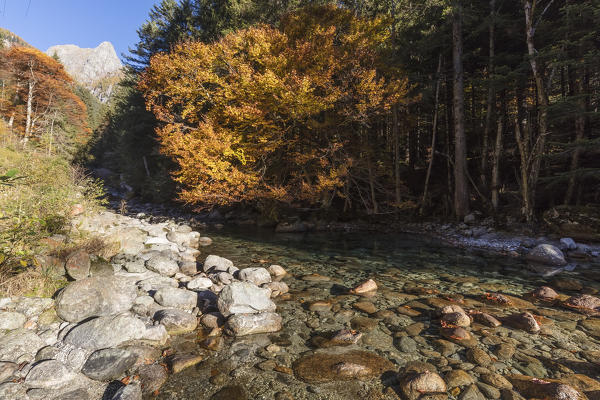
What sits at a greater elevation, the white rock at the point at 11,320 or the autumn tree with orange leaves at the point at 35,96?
the autumn tree with orange leaves at the point at 35,96

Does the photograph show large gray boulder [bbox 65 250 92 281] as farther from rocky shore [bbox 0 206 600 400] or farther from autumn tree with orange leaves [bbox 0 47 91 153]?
autumn tree with orange leaves [bbox 0 47 91 153]

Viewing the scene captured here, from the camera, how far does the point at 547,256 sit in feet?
24.5

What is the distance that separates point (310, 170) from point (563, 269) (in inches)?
404

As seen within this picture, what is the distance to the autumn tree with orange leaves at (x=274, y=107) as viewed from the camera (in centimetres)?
1190

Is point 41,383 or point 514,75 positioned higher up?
point 514,75

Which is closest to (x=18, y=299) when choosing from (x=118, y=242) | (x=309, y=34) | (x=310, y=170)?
(x=118, y=242)

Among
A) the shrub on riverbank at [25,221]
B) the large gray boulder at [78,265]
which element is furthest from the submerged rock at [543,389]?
the large gray boulder at [78,265]

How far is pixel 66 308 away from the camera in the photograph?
3887mm

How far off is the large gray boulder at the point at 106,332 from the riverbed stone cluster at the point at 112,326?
1 cm

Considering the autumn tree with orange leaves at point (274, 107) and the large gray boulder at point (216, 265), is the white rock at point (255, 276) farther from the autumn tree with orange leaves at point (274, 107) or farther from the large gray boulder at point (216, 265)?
the autumn tree with orange leaves at point (274, 107)

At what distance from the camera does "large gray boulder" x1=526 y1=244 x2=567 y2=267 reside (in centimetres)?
730

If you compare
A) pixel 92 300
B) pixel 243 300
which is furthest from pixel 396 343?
pixel 92 300

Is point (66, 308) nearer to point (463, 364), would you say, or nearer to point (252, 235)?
point (463, 364)

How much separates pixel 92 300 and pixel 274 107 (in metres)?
10.2
